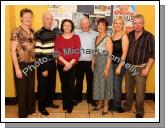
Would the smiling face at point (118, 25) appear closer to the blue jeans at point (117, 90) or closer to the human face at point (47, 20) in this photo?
the blue jeans at point (117, 90)

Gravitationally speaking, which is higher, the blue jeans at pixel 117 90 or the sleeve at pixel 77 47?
the sleeve at pixel 77 47

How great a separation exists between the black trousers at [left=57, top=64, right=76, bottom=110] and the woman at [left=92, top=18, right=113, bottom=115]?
22cm

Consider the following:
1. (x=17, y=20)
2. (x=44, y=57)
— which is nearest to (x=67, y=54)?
(x=44, y=57)

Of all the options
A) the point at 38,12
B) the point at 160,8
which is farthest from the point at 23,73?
the point at 160,8

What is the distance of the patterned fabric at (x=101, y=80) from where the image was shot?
3232 millimetres

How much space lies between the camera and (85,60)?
344 centimetres

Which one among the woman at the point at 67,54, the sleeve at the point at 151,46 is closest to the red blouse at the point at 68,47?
the woman at the point at 67,54

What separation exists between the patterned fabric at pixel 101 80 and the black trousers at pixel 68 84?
0.73 ft

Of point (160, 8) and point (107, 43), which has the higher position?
point (160, 8)

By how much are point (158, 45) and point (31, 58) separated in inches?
46.4

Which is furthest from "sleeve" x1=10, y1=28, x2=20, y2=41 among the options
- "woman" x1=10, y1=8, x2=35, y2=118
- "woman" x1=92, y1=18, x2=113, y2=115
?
"woman" x1=92, y1=18, x2=113, y2=115

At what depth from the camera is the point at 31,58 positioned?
10.3ft

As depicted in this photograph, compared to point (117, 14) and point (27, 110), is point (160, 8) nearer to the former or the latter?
point (117, 14)

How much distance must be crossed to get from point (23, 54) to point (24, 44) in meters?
0.09
